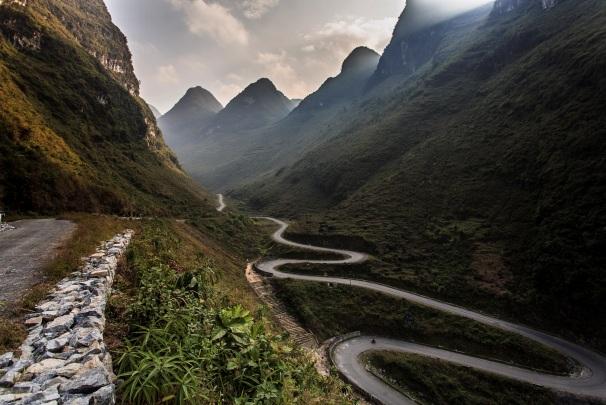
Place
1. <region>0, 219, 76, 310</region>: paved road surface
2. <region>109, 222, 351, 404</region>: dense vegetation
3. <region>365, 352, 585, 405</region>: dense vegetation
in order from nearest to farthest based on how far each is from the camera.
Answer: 1. <region>109, 222, 351, 404</region>: dense vegetation
2. <region>0, 219, 76, 310</region>: paved road surface
3. <region>365, 352, 585, 405</region>: dense vegetation

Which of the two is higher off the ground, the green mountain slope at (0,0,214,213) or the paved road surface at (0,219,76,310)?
the green mountain slope at (0,0,214,213)

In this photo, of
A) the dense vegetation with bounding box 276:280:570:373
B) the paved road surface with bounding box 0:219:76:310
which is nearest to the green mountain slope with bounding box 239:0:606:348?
the dense vegetation with bounding box 276:280:570:373

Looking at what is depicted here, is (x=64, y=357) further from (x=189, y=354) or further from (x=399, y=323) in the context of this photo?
(x=399, y=323)

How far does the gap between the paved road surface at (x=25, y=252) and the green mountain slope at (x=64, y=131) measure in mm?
12143

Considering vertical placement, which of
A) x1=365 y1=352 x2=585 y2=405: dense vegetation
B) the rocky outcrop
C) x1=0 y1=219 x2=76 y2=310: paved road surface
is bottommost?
x1=365 y1=352 x2=585 y2=405: dense vegetation

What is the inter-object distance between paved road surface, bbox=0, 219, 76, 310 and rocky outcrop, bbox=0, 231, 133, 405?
4.76 feet

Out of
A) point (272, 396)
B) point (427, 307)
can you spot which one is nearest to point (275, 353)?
point (272, 396)

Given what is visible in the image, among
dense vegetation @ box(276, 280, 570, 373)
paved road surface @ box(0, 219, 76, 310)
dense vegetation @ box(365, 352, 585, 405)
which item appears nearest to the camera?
paved road surface @ box(0, 219, 76, 310)

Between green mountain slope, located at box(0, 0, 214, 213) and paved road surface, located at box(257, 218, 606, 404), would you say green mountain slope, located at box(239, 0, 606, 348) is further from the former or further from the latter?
green mountain slope, located at box(0, 0, 214, 213)

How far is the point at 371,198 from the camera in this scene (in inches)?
3521

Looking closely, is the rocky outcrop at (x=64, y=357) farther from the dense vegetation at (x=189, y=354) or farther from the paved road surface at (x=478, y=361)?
the paved road surface at (x=478, y=361)

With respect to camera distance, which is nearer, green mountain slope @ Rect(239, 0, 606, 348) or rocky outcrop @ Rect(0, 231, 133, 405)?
rocky outcrop @ Rect(0, 231, 133, 405)

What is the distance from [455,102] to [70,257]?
137 m

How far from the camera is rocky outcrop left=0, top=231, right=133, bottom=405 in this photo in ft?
13.9
